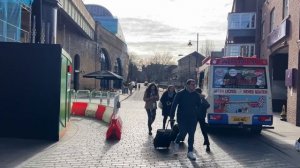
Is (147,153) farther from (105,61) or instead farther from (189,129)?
(105,61)

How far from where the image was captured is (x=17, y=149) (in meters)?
9.08

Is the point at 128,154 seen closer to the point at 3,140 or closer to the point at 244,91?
the point at 3,140

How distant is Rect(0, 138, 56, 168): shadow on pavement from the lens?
307 inches

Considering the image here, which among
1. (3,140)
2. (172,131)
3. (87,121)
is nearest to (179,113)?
(172,131)

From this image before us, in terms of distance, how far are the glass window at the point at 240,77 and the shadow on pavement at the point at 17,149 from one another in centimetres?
582

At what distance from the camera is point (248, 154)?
956cm

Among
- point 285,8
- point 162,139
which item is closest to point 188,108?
point 162,139

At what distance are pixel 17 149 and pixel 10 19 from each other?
1129 centimetres

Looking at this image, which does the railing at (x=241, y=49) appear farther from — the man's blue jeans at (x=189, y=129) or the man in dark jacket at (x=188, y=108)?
the man's blue jeans at (x=189, y=129)

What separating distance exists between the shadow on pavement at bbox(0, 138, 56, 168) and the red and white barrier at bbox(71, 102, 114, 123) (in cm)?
569

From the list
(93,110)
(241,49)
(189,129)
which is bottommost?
(93,110)

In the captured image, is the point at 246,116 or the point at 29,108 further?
the point at 246,116

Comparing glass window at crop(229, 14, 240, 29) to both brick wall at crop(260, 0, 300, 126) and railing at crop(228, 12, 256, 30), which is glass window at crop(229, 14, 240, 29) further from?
brick wall at crop(260, 0, 300, 126)

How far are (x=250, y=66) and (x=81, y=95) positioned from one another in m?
17.5
